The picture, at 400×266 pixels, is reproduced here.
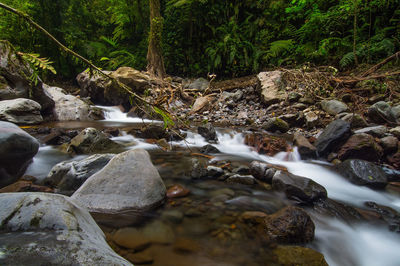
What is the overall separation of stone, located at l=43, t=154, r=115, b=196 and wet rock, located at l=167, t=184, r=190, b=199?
97 cm

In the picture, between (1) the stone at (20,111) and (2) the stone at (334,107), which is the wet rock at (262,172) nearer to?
(2) the stone at (334,107)

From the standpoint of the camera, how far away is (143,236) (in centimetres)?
187

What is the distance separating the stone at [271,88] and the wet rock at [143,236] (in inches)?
249

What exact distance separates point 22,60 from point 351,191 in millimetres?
3859

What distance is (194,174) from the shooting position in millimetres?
3172

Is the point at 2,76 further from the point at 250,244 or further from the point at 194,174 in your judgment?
the point at 250,244

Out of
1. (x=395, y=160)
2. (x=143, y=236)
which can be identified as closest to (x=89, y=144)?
(x=143, y=236)

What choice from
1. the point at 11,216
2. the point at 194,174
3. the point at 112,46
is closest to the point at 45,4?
the point at 112,46

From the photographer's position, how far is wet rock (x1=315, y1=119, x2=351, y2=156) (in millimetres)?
3916

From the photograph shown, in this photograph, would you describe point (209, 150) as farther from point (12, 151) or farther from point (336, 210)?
point (12, 151)

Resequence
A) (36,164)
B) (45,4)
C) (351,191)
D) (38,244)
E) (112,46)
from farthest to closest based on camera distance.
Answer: (112,46) < (45,4) < (36,164) < (351,191) < (38,244)

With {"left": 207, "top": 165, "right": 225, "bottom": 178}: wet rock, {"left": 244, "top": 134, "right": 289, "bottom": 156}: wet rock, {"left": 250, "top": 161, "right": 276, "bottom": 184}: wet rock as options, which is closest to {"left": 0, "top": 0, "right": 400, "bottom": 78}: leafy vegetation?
{"left": 244, "top": 134, "right": 289, "bottom": 156}: wet rock

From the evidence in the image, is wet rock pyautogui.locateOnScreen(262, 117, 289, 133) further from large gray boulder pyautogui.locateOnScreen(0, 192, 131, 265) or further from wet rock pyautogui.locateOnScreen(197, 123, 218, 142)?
large gray boulder pyautogui.locateOnScreen(0, 192, 131, 265)

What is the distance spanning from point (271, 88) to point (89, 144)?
623 cm
